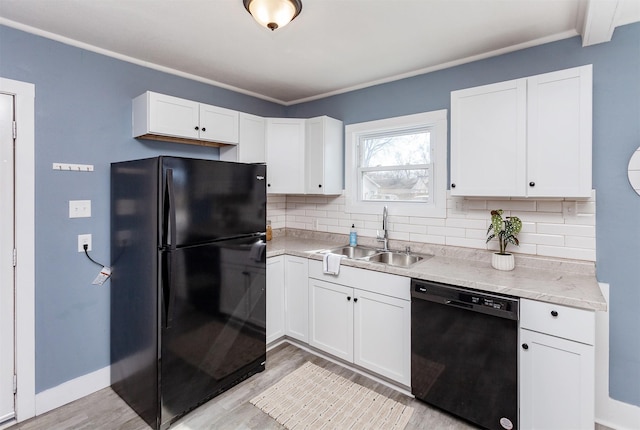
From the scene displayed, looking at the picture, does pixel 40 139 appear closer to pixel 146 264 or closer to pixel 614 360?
pixel 146 264

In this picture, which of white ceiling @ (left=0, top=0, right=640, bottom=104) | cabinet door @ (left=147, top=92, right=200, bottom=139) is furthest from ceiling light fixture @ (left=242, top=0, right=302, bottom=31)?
cabinet door @ (left=147, top=92, right=200, bottom=139)

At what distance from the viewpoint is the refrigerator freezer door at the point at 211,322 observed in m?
2.04

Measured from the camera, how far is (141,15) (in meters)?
1.94

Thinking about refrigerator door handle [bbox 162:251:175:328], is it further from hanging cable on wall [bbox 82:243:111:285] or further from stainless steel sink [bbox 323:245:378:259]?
stainless steel sink [bbox 323:245:378:259]

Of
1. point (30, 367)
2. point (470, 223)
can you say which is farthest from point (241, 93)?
point (30, 367)

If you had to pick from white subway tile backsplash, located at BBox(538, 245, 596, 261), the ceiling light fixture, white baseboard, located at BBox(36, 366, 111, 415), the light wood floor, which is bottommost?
the light wood floor

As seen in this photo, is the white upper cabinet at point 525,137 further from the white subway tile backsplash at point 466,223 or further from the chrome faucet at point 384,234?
the chrome faucet at point 384,234

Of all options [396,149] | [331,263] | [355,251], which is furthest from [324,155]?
[331,263]

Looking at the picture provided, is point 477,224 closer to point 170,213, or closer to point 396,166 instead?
point 396,166

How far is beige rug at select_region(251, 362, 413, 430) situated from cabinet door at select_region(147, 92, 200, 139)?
2094 mm

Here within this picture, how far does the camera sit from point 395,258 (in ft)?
9.51

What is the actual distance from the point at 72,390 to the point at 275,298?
1570 millimetres

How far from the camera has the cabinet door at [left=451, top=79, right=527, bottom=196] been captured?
2092 millimetres

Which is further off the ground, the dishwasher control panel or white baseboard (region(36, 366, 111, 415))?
the dishwasher control panel
